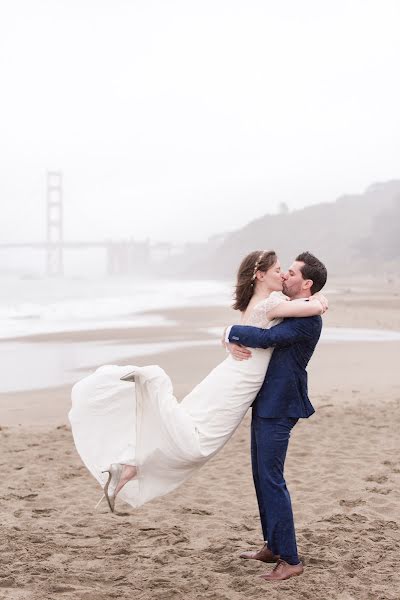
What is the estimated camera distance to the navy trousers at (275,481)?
3695 millimetres

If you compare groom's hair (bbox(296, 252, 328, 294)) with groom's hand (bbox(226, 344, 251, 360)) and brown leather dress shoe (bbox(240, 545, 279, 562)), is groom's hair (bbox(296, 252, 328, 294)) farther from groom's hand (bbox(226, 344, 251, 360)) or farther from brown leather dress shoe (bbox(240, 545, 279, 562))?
brown leather dress shoe (bbox(240, 545, 279, 562))

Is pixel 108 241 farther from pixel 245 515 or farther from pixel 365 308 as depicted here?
pixel 245 515

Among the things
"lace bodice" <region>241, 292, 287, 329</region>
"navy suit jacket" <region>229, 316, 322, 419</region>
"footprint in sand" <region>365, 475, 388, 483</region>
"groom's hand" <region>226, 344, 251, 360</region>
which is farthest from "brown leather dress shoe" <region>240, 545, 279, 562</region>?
"footprint in sand" <region>365, 475, 388, 483</region>

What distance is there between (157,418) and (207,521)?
1430mm

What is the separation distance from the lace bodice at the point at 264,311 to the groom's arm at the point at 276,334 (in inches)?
2.5

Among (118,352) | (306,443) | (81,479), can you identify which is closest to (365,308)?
(118,352)

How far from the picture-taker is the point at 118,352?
1347 cm

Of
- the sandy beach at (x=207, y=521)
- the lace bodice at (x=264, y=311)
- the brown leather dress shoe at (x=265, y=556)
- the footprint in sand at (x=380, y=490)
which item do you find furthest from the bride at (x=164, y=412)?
the footprint in sand at (x=380, y=490)

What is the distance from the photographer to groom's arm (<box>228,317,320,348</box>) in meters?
3.60

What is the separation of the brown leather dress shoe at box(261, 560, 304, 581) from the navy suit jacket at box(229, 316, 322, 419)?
789mm

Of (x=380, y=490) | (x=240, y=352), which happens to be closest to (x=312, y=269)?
(x=240, y=352)

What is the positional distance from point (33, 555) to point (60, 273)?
321 feet

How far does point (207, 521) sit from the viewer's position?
4.88 meters

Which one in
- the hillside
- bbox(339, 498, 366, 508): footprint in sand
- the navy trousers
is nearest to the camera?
the navy trousers
